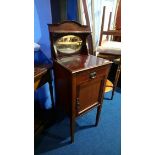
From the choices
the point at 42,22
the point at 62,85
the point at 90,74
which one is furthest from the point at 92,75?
the point at 42,22

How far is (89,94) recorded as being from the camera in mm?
1291

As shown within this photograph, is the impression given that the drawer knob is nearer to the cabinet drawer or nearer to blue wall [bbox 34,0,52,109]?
the cabinet drawer

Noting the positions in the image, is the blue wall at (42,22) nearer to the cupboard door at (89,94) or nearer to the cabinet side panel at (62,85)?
the cabinet side panel at (62,85)

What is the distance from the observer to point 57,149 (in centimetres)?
132

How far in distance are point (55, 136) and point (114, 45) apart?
1455 millimetres

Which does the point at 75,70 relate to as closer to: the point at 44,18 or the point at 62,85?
the point at 62,85

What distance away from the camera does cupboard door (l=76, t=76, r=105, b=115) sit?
1.20 meters

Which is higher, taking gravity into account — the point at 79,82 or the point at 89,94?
the point at 79,82

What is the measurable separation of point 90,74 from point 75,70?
0.16 meters
